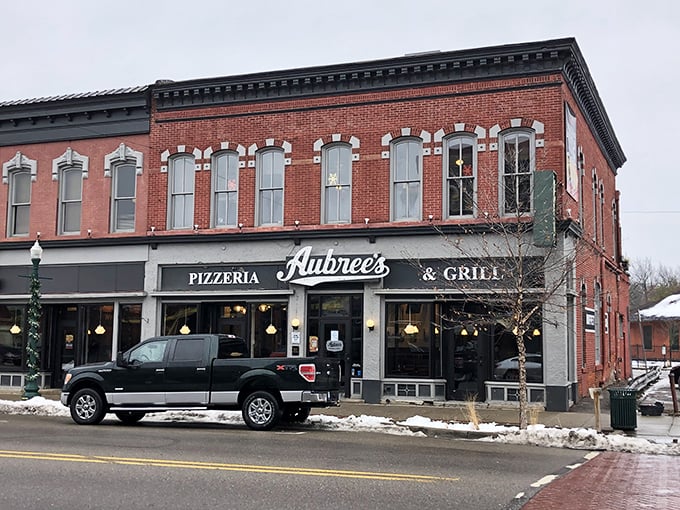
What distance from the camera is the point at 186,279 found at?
23469 millimetres

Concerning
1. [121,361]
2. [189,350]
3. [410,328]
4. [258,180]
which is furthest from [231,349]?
[258,180]

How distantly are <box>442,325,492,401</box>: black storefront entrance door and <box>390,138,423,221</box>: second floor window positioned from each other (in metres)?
3.47

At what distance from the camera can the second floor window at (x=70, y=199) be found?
2522cm

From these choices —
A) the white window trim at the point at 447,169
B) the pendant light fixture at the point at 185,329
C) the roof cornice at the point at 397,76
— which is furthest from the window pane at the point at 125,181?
the white window trim at the point at 447,169

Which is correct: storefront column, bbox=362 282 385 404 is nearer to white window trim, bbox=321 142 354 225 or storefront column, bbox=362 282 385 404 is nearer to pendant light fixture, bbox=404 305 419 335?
Answer: pendant light fixture, bbox=404 305 419 335

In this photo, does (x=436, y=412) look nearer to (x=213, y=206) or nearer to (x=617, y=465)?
(x=617, y=465)

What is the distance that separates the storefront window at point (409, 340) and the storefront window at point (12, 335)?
12057 mm

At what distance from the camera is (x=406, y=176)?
71.2ft

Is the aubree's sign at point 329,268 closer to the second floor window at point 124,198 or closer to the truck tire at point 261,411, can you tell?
the second floor window at point 124,198

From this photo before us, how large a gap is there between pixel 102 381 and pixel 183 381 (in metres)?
1.86

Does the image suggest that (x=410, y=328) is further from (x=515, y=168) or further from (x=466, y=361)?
(x=515, y=168)

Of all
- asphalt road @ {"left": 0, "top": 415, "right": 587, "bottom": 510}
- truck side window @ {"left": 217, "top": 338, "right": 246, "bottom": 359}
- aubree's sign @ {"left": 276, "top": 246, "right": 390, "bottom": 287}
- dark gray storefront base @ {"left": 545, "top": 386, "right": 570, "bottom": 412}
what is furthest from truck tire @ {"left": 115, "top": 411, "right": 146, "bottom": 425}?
dark gray storefront base @ {"left": 545, "top": 386, "right": 570, "bottom": 412}

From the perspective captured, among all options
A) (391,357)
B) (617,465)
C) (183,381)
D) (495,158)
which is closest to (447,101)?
(495,158)

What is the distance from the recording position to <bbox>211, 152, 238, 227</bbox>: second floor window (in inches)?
923
